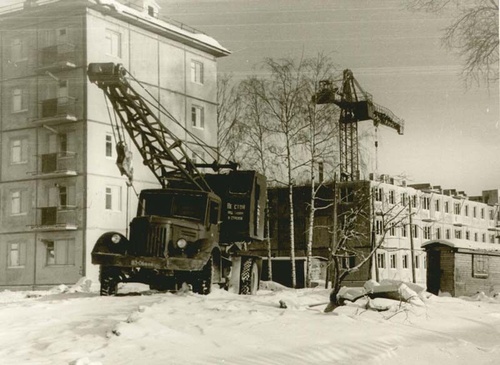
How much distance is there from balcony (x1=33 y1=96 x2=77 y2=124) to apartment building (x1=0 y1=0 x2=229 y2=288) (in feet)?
0.10

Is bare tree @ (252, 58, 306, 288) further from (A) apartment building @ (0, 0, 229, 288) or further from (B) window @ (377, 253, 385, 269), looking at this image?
(B) window @ (377, 253, 385, 269)

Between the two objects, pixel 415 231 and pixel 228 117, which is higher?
pixel 228 117

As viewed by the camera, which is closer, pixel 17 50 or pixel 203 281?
pixel 203 281

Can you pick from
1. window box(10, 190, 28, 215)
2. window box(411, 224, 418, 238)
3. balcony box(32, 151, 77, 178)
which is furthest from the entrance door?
window box(411, 224, 418, 238)

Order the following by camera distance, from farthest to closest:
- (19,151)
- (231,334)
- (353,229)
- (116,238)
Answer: (353,229) → (19,151) → (116,238) → (231,334)

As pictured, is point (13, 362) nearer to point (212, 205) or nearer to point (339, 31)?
point (339, 31)

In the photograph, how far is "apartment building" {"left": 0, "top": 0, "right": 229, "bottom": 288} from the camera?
15.5 metres

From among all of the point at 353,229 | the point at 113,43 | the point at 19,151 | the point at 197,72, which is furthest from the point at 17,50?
the point at 353,229

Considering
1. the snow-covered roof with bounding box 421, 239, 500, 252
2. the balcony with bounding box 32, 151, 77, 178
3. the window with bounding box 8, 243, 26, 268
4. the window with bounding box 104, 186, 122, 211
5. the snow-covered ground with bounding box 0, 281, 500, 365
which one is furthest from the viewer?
the window with bounding box 104, 186, 122, 211

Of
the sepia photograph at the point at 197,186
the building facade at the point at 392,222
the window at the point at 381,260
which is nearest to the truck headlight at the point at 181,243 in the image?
the sepia photograph at the point at 197,186

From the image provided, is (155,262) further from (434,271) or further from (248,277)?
(434,271)

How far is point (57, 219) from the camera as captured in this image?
65.3 feet

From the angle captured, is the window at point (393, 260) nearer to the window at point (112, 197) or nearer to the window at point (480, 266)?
the window at point (480, 266)

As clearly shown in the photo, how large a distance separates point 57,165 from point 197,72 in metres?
4.63
